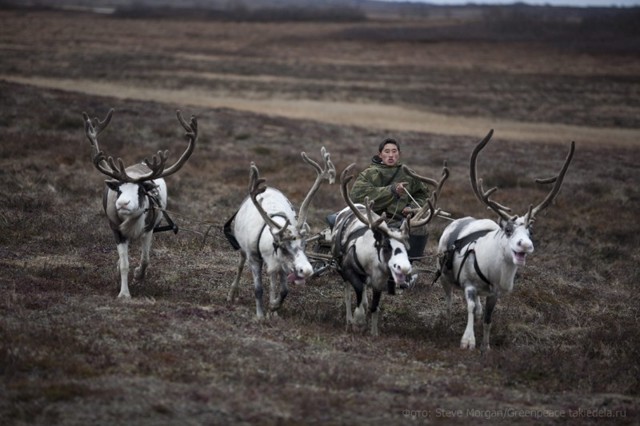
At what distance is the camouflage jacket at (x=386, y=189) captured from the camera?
1111 cm

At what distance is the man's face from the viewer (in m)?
11.3

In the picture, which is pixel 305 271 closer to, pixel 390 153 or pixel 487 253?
pixel 487 253

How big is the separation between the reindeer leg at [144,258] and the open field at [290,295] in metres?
0.45

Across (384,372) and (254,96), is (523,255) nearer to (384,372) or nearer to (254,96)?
(384,372)

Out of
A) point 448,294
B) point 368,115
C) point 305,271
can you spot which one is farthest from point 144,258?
point 368,115

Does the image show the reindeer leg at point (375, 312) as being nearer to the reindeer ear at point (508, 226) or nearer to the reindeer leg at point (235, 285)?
the reindeer ear at point (508, 226)

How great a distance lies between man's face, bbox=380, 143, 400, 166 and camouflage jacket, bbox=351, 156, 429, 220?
0.08 meters

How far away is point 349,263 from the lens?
415 inches

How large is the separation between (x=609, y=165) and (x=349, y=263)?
19.0 meters

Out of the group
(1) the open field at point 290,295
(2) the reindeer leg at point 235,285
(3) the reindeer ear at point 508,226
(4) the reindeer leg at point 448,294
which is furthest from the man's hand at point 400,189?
(2) the reindeer leg at point 235,285

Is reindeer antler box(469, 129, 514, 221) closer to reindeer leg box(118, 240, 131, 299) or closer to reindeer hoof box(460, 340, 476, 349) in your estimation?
reindeer hoof box(460, 340, 476, 349)

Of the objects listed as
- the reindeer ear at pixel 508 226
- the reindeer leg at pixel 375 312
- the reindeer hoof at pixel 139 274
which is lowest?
the reindeer hoof at pixel 139 274

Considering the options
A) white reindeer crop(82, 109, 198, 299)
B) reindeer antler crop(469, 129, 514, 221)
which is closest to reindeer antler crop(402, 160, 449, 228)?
reindeer antler crop(469, 129, 514, 221)

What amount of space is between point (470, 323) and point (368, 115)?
103ft
